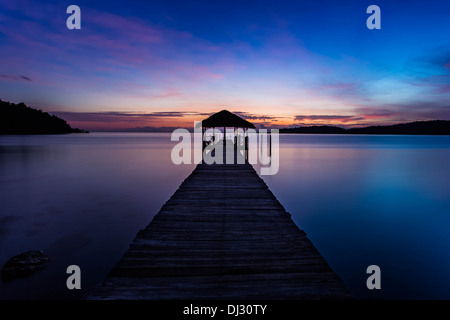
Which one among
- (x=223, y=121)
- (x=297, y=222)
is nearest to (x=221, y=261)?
(x=297, y=222)

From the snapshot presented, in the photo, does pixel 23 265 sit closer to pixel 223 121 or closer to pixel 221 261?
pixel 221 261

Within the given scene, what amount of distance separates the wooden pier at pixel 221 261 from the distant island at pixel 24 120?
4452 inches

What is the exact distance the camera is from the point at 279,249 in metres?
3.77

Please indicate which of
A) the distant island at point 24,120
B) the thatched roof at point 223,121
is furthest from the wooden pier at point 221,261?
the distant island at point 24,120

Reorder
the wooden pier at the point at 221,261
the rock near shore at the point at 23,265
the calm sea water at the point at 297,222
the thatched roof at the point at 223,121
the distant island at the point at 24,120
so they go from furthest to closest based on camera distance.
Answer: the distant island at the point at 24,120
the thatched roof at the point at 223,121
the calm sea water at the point at 297,222
the rock near shore at the point at 23,265
the wooden pier at the point at 221,261

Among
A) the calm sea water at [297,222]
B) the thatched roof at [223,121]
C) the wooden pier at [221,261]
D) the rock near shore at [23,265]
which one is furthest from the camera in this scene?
the thatched roof at [223,121]

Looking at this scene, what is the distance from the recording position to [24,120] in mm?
96812

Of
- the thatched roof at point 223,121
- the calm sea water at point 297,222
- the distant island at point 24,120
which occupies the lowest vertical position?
the calm sea water at point 297,222

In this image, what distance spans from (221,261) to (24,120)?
401 ft

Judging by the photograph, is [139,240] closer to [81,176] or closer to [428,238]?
[428,238]

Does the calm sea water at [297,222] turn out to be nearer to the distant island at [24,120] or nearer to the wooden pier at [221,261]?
the wooden pier at [221,261]

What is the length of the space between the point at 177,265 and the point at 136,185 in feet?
34.9

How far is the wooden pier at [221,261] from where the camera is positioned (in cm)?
276
